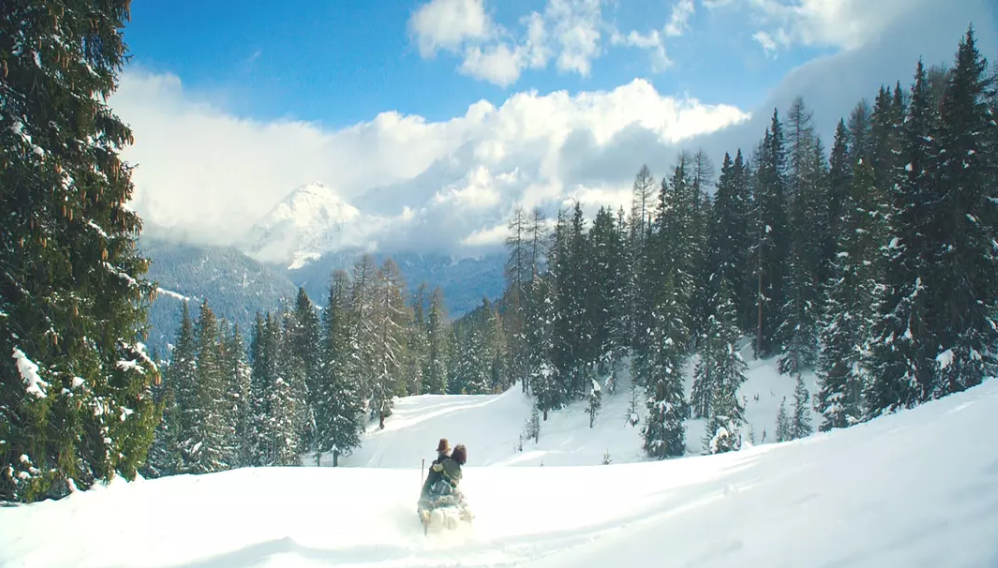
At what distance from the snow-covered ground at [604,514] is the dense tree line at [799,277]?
7.88m

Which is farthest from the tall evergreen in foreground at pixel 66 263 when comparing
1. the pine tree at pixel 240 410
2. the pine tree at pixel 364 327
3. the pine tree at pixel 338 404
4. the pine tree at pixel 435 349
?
the pine tree at pixel 435 349

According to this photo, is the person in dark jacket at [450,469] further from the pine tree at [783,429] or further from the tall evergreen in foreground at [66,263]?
the pine tree at [783,429]

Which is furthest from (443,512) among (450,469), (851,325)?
(851,325)

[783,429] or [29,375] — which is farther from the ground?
[29,375]

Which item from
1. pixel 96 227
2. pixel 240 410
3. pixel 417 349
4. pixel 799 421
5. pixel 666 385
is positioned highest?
pixel 96 227

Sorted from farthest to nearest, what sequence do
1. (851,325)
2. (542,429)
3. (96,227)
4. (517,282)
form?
(517,282) < (542,429) < (851,325) < (96,227)

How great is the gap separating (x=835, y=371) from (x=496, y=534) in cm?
2436

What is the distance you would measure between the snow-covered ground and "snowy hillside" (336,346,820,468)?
20.3 meters

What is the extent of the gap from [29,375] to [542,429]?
109 ft

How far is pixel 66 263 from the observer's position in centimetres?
855

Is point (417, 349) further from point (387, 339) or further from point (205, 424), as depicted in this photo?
point (205, 424)

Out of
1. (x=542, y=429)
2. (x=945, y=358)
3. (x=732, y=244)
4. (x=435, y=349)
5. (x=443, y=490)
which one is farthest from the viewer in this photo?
(x=435, y=349)

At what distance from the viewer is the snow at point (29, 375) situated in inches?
318

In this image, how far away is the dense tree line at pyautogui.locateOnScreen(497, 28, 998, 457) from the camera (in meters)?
18.0
